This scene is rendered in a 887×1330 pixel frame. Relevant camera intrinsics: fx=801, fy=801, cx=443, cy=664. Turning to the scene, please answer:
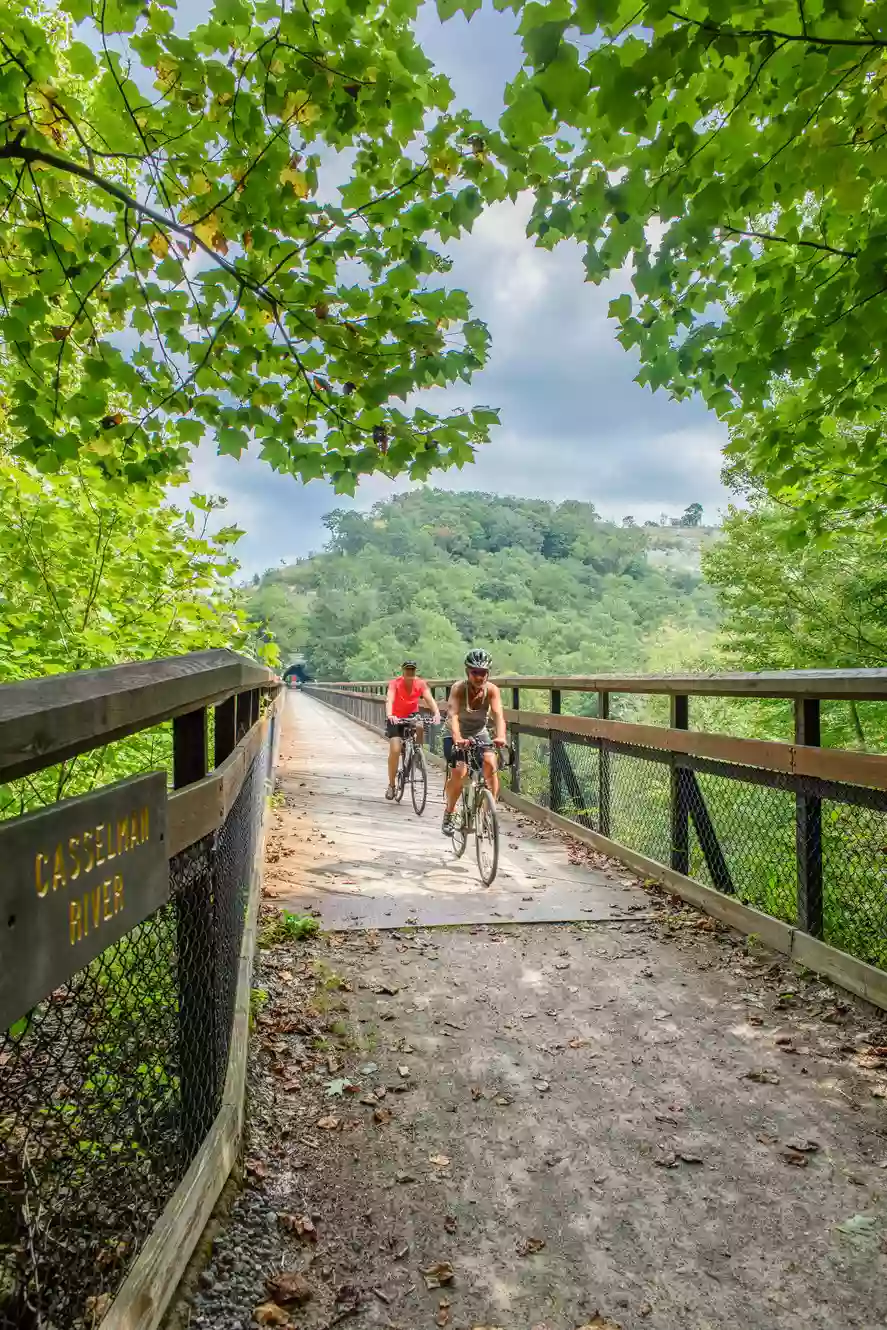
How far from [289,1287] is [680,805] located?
13.6 ft

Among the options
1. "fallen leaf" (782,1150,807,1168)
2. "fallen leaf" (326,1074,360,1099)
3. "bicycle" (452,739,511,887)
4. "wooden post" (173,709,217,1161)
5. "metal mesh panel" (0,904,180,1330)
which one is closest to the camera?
"metal mesh panel" (0,904,180,1330)

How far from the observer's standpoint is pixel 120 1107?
7.53ft

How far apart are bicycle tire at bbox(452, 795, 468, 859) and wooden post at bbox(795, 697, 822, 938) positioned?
3184mm

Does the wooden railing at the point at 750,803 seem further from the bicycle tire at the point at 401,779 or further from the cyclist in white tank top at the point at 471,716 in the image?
the bicycle tire at the point at 401,779

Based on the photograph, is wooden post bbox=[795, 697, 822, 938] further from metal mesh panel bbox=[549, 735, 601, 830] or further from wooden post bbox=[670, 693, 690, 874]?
metal mesh panel bbox=[549, 735, 601, 830]

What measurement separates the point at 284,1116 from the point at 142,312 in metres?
4.32

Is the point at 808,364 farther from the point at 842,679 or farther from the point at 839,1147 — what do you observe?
the point at 839,1147

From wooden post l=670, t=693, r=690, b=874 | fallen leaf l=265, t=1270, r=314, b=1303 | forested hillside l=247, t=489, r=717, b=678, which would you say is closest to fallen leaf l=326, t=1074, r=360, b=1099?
fallen leaf l=265, t=1270, r=314, b=1303

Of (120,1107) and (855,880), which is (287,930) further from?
(855,880)

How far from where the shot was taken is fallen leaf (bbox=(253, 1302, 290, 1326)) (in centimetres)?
205

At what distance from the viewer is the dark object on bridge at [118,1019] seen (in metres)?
1.22

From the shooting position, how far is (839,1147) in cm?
279

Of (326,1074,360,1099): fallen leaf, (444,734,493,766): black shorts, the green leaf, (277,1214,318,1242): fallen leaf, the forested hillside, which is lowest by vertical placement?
(326,1074,360,1099): fallen leaf

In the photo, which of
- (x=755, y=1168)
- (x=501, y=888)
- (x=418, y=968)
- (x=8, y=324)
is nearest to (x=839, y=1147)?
(x=755, y=1168)
